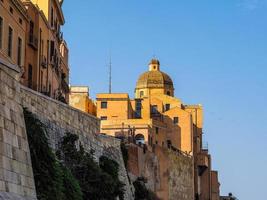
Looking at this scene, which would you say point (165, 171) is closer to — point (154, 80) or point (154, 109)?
point (154, 109)

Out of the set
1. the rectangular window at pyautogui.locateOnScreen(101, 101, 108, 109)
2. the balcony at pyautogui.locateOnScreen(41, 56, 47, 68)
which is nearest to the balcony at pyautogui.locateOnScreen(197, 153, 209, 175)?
the rectangular window at pyautogui.locateOnScreen(101, 101, 108, 109)

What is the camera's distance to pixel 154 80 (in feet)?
333

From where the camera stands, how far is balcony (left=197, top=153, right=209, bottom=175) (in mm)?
91125

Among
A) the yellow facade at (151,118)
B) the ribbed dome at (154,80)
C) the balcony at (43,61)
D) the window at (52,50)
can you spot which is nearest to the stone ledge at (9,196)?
the balcony at (43,61)

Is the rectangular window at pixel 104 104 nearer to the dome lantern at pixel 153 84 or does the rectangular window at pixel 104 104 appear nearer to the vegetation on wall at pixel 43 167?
the dome lantern at pixel 153 84

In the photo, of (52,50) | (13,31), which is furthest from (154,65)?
(13,31)

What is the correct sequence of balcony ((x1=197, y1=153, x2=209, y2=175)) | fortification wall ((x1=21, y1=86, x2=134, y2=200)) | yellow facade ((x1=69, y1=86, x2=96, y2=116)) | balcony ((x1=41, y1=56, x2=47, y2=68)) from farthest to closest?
balcony ((x1=197, y1=153, x2=209, y2=175)), yellow facade ((x1=69, y1=86, x2=96, y2=116)), balcony ((x1=41, y1=56, x2=47, y2=68)), fortification wall ((x1=21, y1=86, x2=134, y2=200))

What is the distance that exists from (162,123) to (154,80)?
13604 millimetres

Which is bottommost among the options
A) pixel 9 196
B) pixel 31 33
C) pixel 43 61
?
pixel 9 196

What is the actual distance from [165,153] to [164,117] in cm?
1571

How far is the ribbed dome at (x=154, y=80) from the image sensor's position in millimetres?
101312

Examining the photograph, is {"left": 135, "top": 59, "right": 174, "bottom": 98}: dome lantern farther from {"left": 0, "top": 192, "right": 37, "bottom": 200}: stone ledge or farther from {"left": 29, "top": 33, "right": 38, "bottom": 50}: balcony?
{"left": 0, "top": 192, "right": 37, "bottom": 200}: stone ledge

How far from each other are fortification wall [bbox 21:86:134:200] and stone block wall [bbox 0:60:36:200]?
14.3ft

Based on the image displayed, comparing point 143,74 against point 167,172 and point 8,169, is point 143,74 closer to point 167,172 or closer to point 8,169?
point 167,172
